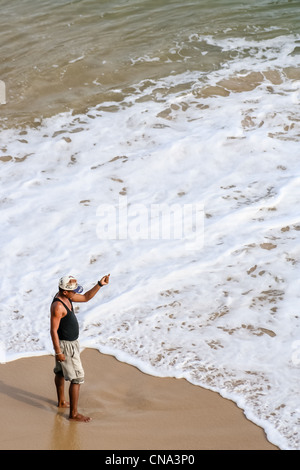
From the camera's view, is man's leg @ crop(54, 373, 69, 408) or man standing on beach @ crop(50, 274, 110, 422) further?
man's leg @ crop(54, 373, 69, 408)

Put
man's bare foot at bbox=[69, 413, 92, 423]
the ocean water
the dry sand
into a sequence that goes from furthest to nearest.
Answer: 1. the ocean water
2. man's bare foot at bbox=[69, 413, 92, 423]
3. the dry sand

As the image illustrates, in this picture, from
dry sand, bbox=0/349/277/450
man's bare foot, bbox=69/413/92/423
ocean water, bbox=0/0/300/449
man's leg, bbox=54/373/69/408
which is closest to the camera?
A: dry sand, bbox=0/349/277/450

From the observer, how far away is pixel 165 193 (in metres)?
8.87

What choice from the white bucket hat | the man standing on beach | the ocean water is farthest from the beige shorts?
the ocean water

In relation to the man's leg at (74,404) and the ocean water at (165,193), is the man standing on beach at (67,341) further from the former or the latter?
the ocean water at (165,193)

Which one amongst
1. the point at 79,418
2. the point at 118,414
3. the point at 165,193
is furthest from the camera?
the point at 165,193

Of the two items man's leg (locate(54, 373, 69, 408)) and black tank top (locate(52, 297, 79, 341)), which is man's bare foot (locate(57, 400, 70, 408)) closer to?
man's leg (locate(54, 373, 69, 408))

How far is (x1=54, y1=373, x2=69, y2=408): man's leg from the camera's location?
5.17 meters

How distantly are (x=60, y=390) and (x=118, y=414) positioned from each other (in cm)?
52

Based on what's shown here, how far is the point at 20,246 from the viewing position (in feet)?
25.6

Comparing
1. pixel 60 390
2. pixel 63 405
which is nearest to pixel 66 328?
pixel 60 390

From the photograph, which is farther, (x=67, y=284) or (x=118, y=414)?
(x=118, y=414)

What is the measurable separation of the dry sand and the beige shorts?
0.34 m

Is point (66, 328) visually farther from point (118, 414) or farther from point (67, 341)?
point (118, 414)
